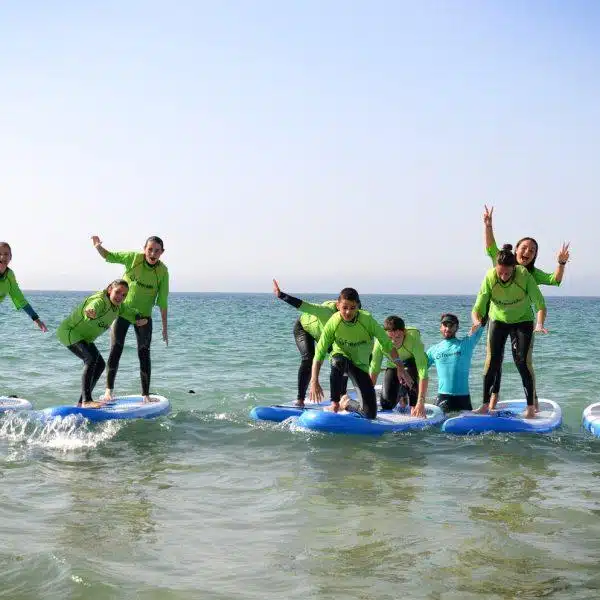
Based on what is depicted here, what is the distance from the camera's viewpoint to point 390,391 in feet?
35.0

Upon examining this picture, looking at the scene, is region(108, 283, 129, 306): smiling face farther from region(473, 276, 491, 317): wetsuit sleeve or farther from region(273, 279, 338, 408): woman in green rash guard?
region(473, 276, 491, 317): wetsuit sleeve

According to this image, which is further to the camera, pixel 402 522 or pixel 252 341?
pixel 252 341

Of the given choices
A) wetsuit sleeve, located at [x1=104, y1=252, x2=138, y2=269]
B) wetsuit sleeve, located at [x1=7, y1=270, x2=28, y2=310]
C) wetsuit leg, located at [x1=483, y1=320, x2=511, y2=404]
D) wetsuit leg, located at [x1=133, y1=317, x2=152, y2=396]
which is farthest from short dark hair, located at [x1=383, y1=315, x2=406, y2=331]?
wetsuit sleeve, located at [x1=7, y1=270, x2=28, y2=310]

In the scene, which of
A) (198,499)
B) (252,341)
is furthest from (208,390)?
(252,341)

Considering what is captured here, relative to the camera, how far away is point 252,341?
27.0m

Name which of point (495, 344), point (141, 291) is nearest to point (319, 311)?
point (495, 344)

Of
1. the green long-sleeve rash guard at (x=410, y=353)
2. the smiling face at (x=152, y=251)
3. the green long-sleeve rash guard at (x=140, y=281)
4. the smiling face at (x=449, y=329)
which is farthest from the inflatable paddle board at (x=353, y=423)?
the smiling face at (x=152, y=251)

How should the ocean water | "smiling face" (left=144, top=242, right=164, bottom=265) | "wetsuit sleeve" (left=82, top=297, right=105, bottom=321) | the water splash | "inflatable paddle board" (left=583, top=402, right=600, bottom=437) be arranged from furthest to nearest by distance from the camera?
"smiling face" (left=144, top=242, right=164, bottom=265) < "inflatable paddle board" (left=583, top=402, right=600, bottom=437) < "wetsuit sleeve" (left=82, top=297, right=105, bottom=321) < the water splash < the ocean water

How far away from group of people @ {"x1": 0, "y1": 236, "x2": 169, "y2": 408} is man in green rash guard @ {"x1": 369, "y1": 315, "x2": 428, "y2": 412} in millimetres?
2736

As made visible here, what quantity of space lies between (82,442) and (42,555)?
12.5 feet

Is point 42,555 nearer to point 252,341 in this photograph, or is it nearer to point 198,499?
point 198,499

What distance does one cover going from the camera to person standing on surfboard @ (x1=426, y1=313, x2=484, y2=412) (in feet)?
34.1

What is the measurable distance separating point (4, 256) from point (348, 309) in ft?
15.3

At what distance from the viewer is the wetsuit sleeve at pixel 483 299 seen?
9594 mm
